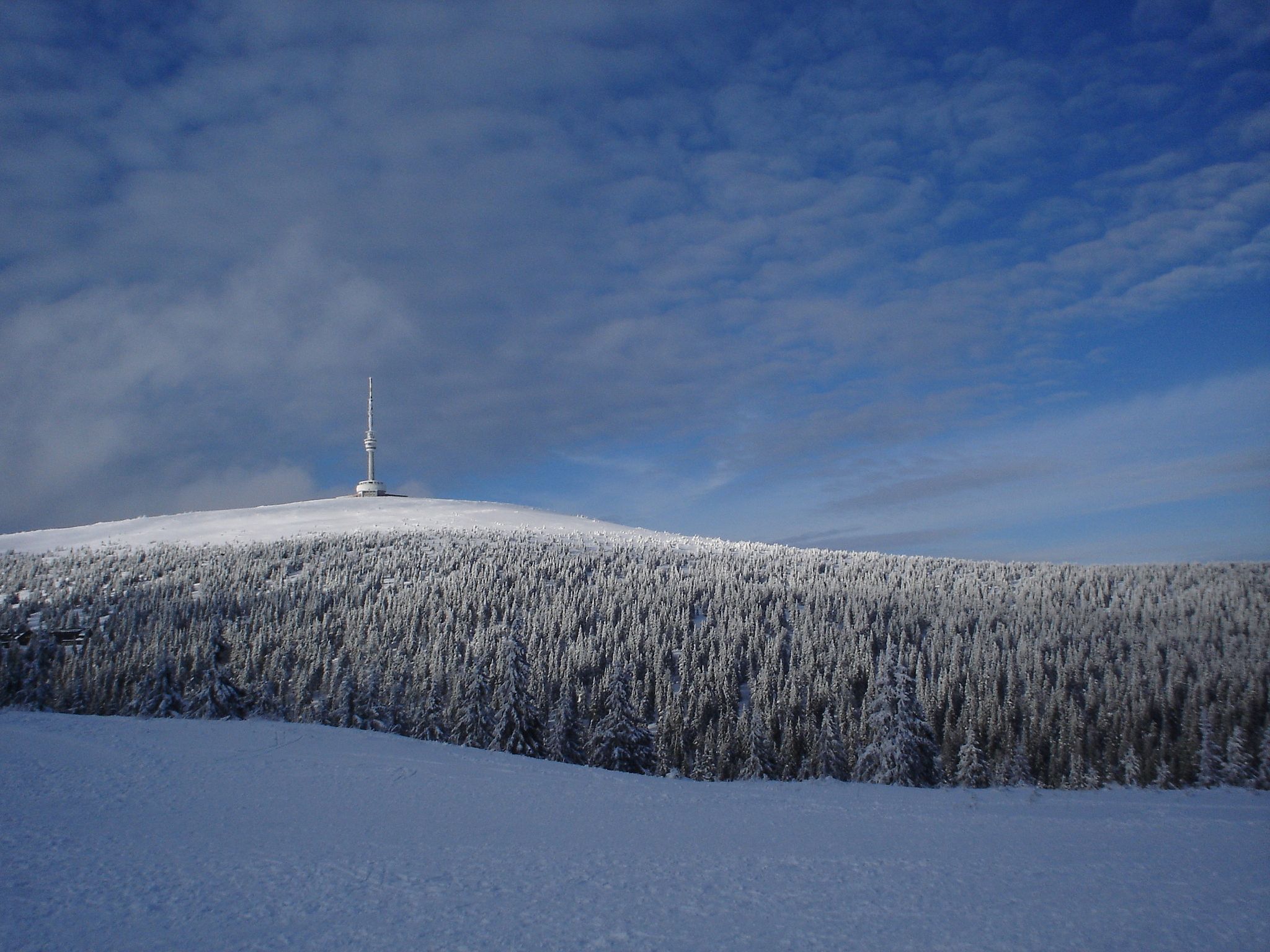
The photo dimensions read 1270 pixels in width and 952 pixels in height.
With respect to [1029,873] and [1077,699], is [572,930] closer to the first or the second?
[1029,873]

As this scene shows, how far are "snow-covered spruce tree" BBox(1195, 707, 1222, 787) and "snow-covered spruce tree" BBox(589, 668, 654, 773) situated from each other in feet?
81.3

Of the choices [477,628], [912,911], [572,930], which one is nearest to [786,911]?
[912,911]

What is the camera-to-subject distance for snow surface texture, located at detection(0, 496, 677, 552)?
122 metres

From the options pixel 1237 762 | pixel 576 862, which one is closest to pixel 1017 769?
pixel 1237 762

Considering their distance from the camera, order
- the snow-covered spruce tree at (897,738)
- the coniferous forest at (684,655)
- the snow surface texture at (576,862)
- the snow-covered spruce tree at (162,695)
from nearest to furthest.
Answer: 1. the snow surface texture at (576,862)
2. the snow-covered spruce tree at (897,738)
3. the snow-covered spruce tree at (162,695)
4. the coniferous forest at (684,655)

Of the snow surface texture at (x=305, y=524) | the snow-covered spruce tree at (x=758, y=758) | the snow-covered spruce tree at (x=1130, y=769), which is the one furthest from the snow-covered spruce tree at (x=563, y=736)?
the snow surface texture at (x=305, y=524)

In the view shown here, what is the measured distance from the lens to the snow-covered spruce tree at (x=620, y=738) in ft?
119

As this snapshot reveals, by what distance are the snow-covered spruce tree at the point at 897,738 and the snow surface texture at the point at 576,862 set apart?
16.0 m

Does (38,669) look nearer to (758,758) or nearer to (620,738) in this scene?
(620,738)

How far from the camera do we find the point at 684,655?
7206cm

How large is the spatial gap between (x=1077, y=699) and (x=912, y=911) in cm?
5579


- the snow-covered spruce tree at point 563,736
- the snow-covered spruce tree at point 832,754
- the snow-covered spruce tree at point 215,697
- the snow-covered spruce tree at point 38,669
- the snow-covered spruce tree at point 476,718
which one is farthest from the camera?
the snow-covered spruce tree at point 38,669

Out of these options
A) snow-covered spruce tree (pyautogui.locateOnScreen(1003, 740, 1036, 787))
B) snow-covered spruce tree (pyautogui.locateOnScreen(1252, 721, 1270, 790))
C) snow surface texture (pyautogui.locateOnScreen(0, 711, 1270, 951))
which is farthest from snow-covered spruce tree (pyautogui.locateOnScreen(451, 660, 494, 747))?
snow-covered spruce tree (pyautogui.locateOnScreen(1252, 721, 1270, 790))

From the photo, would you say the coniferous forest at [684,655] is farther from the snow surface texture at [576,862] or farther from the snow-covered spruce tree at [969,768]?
the snow surface texture at [576,862]
